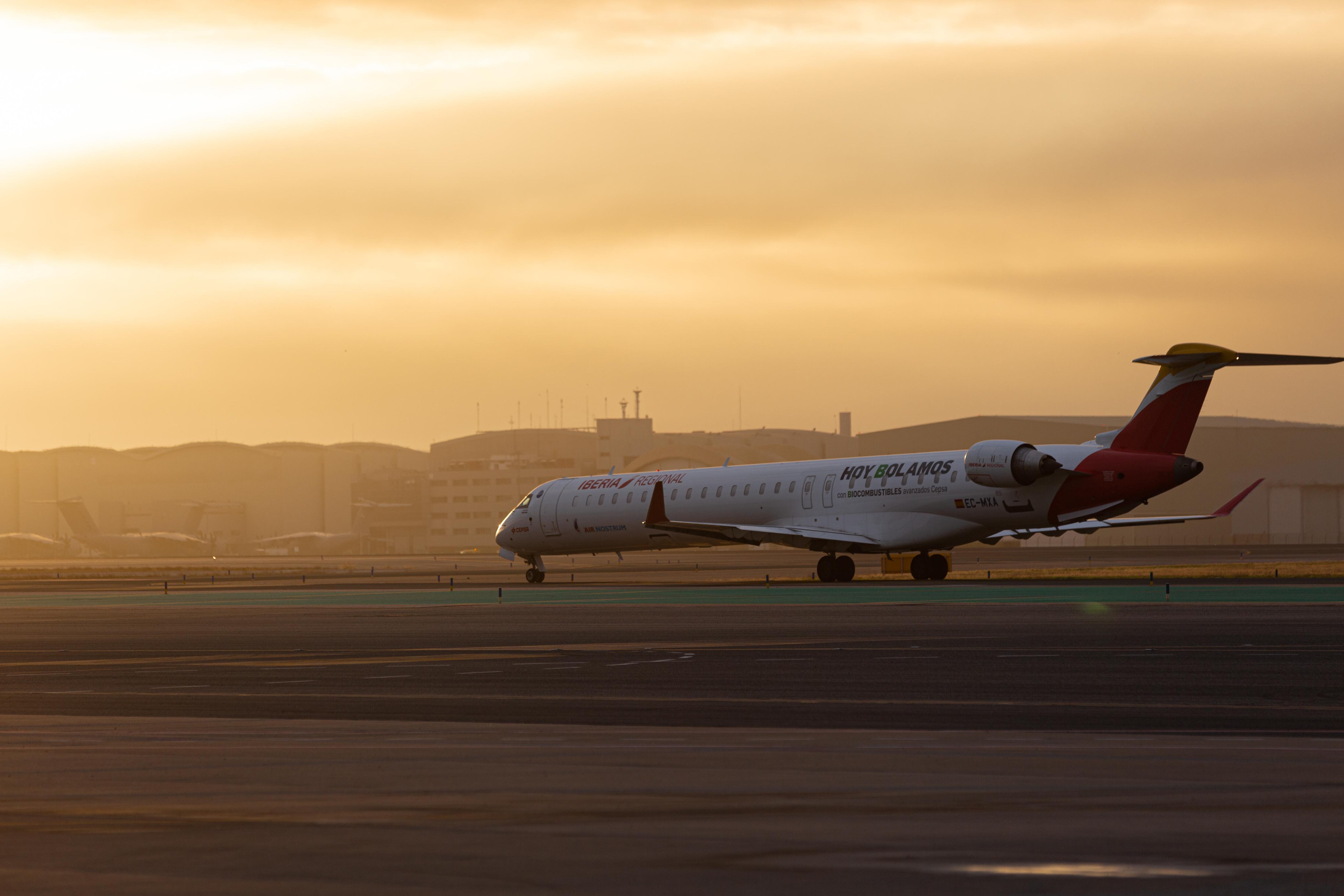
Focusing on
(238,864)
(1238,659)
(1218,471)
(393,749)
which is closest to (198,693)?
(393,749)

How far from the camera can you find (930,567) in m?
44.7

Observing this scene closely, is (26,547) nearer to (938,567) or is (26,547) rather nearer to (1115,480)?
(938,567)

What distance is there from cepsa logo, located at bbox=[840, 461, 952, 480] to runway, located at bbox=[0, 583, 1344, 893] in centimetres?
1910

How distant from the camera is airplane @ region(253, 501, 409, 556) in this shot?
589 feet

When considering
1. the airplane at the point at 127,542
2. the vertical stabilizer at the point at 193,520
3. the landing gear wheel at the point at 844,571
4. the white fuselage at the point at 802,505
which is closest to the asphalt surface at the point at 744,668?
the white fuselage at the point at 802,505

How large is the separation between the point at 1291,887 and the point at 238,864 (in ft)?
14.7

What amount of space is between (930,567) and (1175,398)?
9498 mm

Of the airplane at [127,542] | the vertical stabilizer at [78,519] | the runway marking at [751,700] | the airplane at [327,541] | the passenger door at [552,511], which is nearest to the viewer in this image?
the runway marking at [751,700]

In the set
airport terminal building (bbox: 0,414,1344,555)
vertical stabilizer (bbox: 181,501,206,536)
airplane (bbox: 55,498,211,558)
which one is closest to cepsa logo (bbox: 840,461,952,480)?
airport terminal building (bbox: 0,414,1344,555)

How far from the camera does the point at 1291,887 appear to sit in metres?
5.86

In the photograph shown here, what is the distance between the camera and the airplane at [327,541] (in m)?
180

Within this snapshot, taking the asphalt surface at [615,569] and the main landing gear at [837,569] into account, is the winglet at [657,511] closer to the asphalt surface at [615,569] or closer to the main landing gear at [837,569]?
the asphalt surface at [615,569]

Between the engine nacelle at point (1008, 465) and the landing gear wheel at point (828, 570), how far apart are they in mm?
6192

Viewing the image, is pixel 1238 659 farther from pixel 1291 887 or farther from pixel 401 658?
pixel 1291 887
